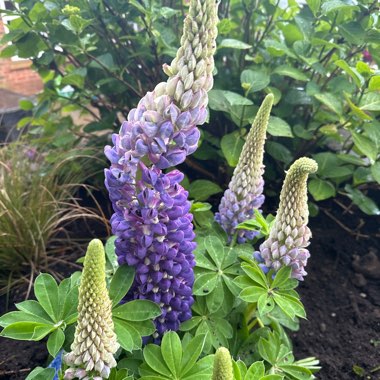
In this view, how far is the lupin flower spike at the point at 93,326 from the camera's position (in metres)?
1.04

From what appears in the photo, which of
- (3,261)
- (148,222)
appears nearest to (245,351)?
(148,222)

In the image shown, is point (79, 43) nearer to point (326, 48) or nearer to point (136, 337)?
point (326, 48)

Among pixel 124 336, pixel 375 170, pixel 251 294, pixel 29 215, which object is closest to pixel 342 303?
pixel 375 170

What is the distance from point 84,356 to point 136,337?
0.22m

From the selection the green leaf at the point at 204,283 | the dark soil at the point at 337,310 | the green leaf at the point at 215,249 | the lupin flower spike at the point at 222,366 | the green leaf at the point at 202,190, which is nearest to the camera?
the lupin flower spike at the point at 222,366

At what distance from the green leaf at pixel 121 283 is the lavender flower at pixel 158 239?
0.03 m

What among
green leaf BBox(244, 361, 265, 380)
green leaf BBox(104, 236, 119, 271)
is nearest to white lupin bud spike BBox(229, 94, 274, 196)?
green leaf BBox(104, 236, 119, 271)

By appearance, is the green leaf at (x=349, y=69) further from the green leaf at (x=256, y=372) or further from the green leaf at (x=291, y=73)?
the green leaf at (x=256, y=372)

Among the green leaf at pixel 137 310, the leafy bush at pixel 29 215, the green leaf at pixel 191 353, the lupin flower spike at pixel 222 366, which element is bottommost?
the leafy bush at pixel 29 215

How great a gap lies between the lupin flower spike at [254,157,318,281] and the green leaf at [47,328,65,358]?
0.72m

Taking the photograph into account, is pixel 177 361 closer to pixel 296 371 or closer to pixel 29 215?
pixel 296 371

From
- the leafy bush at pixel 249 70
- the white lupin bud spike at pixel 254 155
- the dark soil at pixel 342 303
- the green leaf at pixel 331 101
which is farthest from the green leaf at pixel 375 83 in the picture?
the dark soil at pixel 342 303

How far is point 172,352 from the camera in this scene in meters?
1.39

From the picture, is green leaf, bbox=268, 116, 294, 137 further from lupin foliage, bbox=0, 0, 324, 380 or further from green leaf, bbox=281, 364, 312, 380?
green leaf, bbox=281, 364, 312, 380
